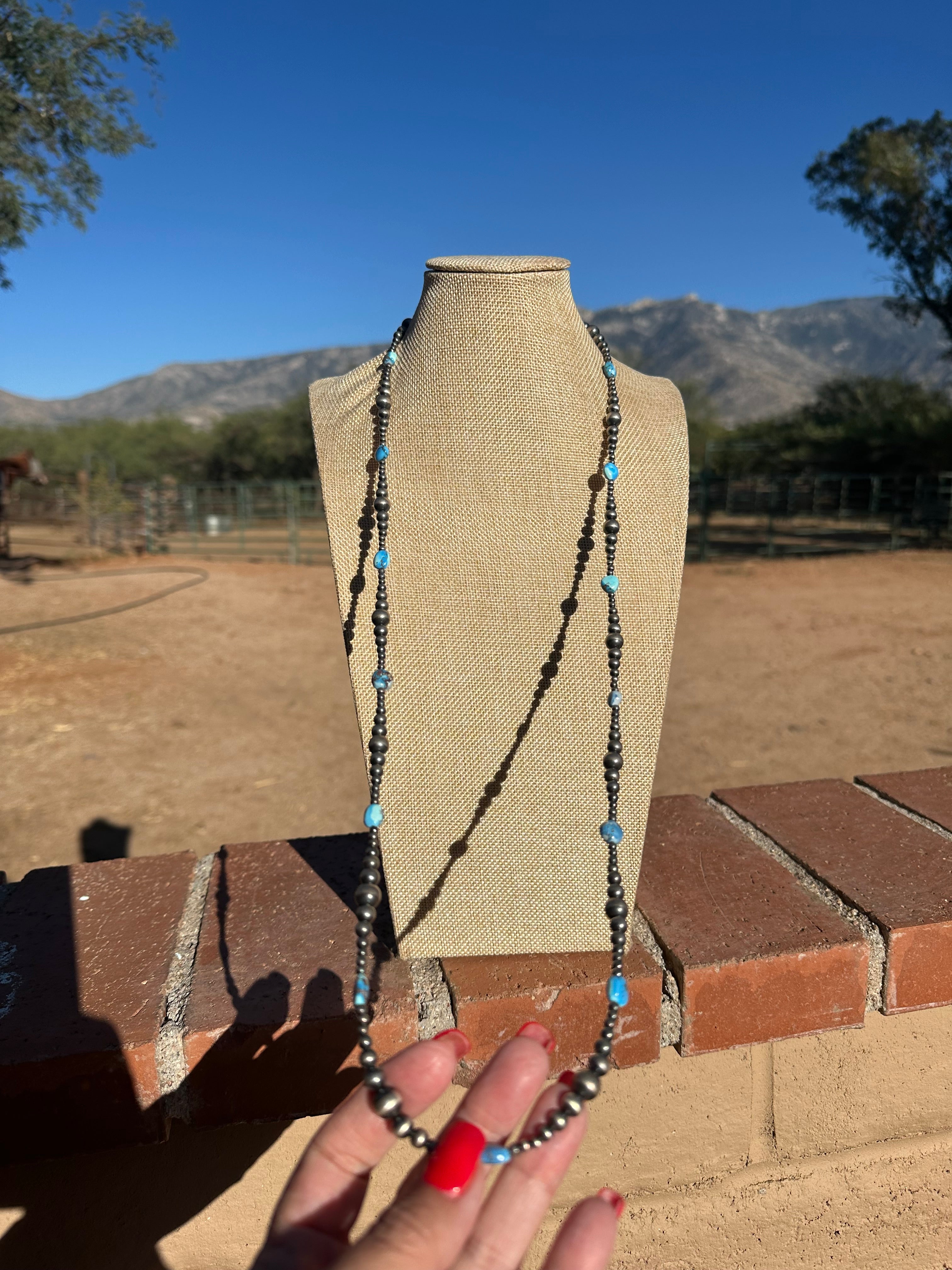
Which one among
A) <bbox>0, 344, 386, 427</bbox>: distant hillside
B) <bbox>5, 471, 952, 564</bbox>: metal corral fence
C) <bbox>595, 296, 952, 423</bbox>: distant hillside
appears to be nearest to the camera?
<bbox>5, 471, 952, 564</bbox>: metal corral fence

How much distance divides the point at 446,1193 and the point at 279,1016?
0.40m

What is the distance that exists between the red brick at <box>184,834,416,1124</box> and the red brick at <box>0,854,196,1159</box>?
0.17 feet

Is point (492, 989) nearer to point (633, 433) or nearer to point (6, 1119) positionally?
point (6, 1119)

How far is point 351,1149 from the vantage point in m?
0.61

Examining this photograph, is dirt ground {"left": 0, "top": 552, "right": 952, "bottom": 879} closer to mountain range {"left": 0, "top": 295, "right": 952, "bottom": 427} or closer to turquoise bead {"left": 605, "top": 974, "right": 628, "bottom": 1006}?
turquoise bead {"left": 605, "top": 974, "right": 628, "bottom": 1006}

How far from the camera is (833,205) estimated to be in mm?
15633

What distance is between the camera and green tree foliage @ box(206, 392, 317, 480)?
28656 mm

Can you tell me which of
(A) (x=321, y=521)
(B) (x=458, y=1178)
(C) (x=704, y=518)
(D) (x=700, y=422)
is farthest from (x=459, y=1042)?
(D) (x=700, y=422)

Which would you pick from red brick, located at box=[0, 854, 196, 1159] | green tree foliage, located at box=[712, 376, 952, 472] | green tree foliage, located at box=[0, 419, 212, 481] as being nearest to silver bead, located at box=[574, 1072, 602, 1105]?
red brick, located at box=[0, 854, 196, 1159]

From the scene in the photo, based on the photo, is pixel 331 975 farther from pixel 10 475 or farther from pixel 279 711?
pixel 10 475

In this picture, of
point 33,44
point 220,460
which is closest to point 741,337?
point 220,460

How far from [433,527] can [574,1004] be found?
588 mm

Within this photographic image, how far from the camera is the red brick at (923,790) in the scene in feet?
4.27

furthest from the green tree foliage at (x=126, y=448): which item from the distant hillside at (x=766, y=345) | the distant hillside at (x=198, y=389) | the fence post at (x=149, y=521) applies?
the distant hillside at (x=198, y=389)
